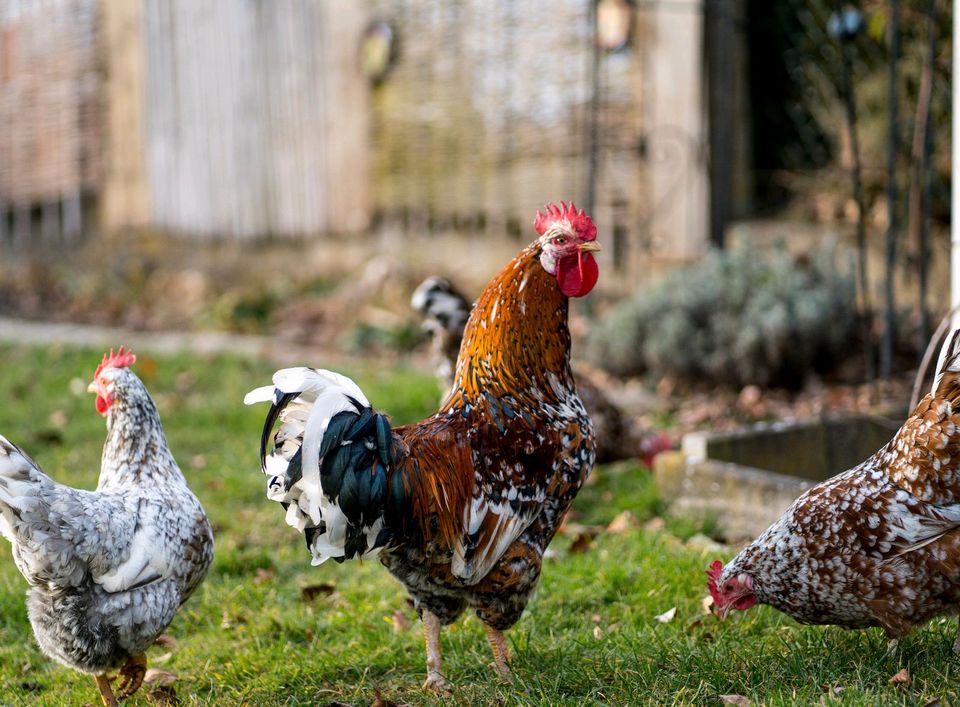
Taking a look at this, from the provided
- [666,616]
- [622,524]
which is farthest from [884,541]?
[622,524]

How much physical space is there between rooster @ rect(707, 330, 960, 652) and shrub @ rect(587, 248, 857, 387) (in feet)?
11.9

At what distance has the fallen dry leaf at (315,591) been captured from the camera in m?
4.69

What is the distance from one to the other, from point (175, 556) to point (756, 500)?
2.63m

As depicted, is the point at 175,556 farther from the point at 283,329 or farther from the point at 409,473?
the point at 283,329

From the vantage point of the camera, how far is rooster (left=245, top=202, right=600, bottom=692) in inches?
128

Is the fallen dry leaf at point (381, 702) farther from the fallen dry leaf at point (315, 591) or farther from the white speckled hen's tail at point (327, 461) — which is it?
the fallen dry leaf at point (315, 591)

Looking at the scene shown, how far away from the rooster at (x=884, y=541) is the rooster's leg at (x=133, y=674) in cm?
197

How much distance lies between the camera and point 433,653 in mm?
3707

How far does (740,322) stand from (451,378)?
107 inches

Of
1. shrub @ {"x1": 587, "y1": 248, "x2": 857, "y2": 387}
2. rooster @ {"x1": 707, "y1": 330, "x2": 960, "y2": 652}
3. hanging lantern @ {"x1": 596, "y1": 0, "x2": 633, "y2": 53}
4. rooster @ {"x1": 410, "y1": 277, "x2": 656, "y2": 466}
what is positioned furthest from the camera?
hanging lantern @ {"x1": 596, "y1": 0, "x2": 633, "y2": 53}

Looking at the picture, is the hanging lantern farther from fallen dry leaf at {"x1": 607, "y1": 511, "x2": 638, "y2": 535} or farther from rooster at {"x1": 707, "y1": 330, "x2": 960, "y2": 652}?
rooster at {"x1": 707, "y1": 330, "x2": 960, "y2": 652}

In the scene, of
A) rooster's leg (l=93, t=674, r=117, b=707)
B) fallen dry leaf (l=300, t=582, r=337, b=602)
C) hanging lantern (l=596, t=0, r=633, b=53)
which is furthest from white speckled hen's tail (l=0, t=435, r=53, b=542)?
hanging lantern (l=596, t=0, r=633, b=53)

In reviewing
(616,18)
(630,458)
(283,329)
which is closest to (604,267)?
(616,18)

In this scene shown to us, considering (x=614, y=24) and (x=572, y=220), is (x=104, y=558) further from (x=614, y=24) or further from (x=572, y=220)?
(x=614, y=24)
